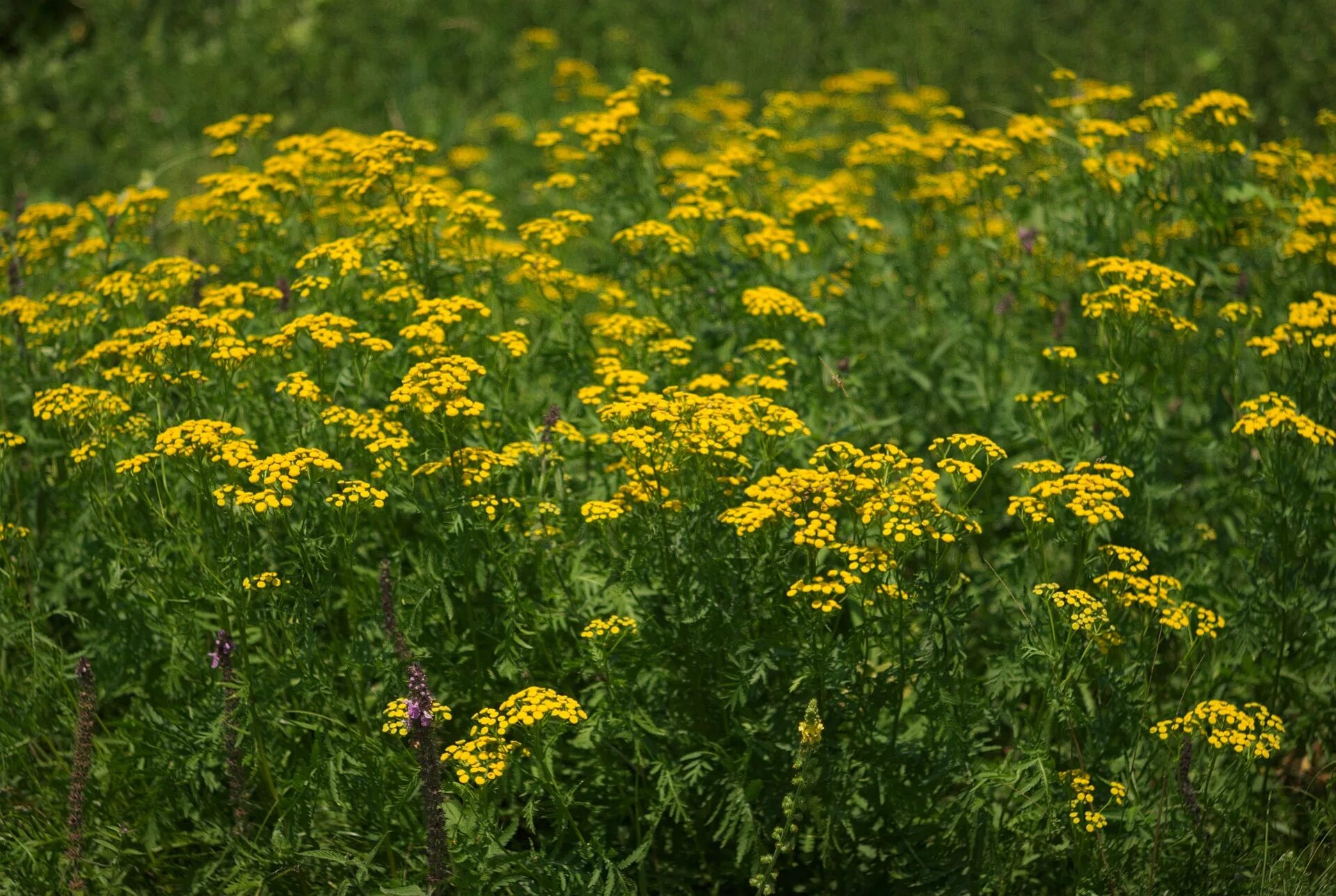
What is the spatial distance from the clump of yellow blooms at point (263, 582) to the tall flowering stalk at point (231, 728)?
0.24 metres

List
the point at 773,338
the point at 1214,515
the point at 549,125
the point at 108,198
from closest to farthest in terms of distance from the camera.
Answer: the point at 773,338 → the point at 1214,515 → the point at 108,198 → the point at 549,125

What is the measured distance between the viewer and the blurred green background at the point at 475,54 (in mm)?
A: 11086

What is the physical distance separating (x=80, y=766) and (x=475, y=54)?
10367 mm

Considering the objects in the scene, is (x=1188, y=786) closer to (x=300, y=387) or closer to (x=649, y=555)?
(x=649, y=555)

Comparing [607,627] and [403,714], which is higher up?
[607,627]

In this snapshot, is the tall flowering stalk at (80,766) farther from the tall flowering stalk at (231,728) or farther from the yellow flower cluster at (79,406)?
the yellow flower cluster at (79,406)

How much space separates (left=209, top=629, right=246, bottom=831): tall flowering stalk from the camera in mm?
4000

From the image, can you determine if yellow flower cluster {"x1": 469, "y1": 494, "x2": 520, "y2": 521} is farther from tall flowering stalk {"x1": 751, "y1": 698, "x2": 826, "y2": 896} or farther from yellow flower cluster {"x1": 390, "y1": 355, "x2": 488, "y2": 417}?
tall flowering stalk {"x1": 751, "y1": 698, "x2": 826, "y2": 896}

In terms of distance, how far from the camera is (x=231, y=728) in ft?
13.1

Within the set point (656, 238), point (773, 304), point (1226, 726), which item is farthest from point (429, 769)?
point (656, 238)

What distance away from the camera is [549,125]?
1120 centimetres

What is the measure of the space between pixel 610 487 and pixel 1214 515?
2.77 meters

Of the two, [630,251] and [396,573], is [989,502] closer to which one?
[630,251]

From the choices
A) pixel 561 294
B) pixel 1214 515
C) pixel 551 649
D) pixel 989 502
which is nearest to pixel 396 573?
pixel 551 649
